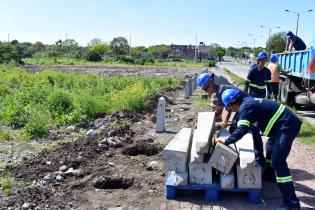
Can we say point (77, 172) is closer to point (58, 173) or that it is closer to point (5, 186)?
point (58, 173)

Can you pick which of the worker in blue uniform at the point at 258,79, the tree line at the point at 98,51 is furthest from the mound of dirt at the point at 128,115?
the tree line at the point at 98,51

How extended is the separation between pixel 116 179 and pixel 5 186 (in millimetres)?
1691

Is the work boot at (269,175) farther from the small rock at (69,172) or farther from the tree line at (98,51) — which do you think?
the tree line at (98,51)

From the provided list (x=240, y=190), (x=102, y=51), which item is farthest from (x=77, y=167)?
(x=102, y=51)

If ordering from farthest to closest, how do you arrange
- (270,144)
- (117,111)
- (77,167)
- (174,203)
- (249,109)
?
(117,111)
(77,167)
(270,144)
(174,203)
(249,109)

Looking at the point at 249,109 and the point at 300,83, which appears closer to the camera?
the point at 249,109

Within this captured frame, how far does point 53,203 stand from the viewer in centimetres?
585

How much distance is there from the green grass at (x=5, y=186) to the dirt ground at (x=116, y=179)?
7 centimetres

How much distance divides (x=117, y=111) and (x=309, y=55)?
5.98 meters

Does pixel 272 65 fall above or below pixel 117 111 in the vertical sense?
above

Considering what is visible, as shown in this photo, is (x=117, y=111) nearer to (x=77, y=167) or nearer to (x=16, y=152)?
(x=16, y=152)

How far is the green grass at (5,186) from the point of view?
6199 mm

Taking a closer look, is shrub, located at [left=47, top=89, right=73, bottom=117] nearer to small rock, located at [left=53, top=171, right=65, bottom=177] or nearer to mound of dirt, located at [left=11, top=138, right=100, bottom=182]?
mound of dirt, located at [left=11, top=138, right=100, bottom=182]

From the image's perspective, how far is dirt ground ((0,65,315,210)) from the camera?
5.98m
